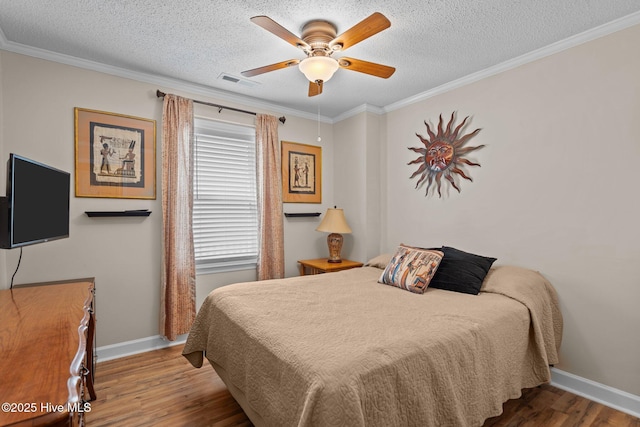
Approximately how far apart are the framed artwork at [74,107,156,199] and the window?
48cm

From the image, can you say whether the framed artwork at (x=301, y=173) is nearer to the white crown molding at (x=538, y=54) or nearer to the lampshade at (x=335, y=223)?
the lampshade at (x=335, y=223)

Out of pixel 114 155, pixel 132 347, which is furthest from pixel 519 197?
pixel 132 347

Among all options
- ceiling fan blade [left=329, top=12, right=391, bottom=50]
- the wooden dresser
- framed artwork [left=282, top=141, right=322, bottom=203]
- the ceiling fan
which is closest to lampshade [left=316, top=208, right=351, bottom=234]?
framed artwork [left=282, top=141, right=322, bottom=203]

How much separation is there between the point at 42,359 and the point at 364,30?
209cm

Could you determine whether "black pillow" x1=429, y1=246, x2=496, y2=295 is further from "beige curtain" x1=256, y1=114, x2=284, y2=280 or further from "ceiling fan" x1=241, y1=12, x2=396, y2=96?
"beige curtain" x1=256, y1=114, x2=284, y2=280

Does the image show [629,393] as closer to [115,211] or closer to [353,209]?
[353,209]

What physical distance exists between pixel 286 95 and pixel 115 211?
205cm

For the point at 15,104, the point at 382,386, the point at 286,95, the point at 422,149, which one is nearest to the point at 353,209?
the point at 422,149

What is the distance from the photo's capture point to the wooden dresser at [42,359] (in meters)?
0.74

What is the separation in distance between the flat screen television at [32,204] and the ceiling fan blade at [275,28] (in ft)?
4.64

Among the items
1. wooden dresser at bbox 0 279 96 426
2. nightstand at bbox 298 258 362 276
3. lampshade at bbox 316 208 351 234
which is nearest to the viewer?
wooden dresser at bbox 0 279 96 426

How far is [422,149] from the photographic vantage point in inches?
134

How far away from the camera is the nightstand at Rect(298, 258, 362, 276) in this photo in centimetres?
353

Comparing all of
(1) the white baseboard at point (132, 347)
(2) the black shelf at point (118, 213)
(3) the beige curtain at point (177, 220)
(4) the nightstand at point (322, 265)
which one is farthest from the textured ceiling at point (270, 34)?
(1) the white baseboard at point (132, 347)
